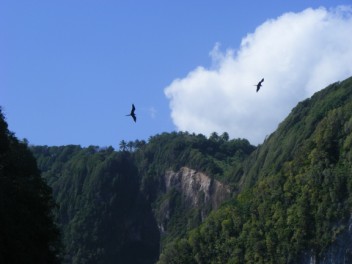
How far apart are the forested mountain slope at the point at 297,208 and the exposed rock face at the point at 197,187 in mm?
35993

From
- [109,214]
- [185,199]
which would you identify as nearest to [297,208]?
[185,199]

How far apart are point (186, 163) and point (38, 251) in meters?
147

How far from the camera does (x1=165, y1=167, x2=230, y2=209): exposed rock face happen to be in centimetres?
17288

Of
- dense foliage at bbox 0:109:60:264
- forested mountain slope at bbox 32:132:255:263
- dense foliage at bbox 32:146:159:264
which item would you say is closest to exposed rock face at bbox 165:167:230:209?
forested mountain slope at bbox 32:132:255:263

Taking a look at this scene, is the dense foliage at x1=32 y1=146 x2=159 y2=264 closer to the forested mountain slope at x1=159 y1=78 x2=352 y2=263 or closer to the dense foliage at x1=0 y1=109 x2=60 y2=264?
the forested mountain slope at x1=159 y1=78 x2=352 y2=263

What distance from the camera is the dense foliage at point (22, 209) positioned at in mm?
39812

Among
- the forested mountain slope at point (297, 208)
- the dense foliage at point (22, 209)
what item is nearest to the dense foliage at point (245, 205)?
the forested mountain slope at point (297, 208)

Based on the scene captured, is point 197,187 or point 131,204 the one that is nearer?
point 197,187

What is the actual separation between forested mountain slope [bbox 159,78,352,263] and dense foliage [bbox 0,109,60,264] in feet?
195

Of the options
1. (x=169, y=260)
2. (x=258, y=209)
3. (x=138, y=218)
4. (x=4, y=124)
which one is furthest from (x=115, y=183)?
(x=4, y=124)

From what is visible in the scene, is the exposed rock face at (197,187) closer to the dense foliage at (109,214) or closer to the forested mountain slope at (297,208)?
the dense foliage at (109,214)

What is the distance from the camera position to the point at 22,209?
4228 cm

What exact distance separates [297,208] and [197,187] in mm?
76598

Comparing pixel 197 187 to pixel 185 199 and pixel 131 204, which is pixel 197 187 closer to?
pixel 185 199
